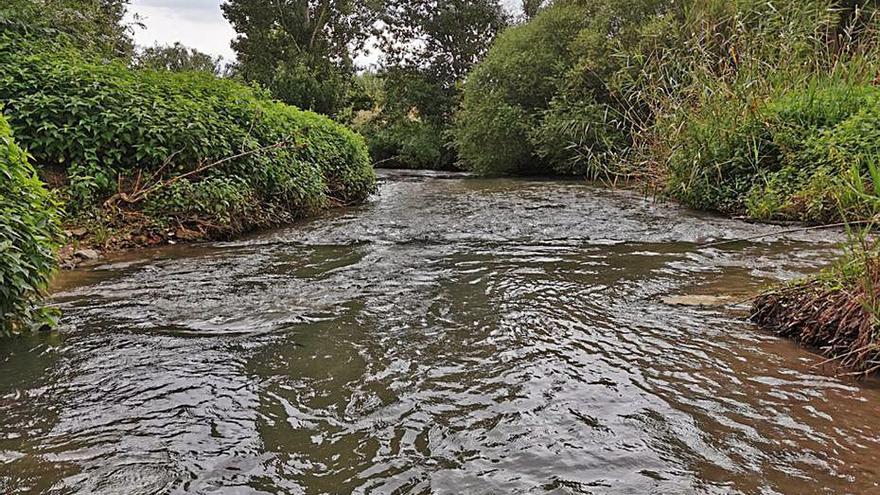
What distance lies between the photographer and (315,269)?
5027mm

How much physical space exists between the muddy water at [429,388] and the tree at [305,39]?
21281 mm

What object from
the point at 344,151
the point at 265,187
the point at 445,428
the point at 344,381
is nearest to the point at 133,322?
the point at 344,381

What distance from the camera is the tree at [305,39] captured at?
82.1ft

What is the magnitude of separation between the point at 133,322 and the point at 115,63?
503 cm

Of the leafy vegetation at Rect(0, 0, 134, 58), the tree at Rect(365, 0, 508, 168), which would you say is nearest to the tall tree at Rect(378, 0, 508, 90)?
the tree at Rect(365, 0, 508, 168)

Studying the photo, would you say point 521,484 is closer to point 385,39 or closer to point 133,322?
point 133,322

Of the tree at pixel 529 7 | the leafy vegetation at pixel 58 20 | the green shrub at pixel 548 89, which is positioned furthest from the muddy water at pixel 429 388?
the tree at pixel 529 7

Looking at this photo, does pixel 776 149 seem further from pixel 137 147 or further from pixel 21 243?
pixel 21 243

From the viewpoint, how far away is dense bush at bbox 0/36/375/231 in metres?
6.02

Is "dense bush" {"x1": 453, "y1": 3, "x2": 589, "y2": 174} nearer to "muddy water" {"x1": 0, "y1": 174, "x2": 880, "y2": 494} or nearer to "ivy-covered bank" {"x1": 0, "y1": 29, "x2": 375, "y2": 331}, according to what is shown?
"ivy-covered bank" {"x1": 0, "y1": 29, "x2": 375, "y2": 331}

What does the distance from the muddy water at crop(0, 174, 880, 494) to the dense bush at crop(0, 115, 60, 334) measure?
183 millimetres

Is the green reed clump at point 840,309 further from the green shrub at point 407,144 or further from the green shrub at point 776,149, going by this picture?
the green shrub at point 407,144

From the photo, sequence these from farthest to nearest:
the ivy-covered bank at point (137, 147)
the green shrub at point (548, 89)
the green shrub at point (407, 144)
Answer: the green shrub at point (407, 144) < the green shrub at point (548, 89) < the ivy-covered bank at point (137, 147)

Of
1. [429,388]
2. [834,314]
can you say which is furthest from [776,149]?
[429,388]
